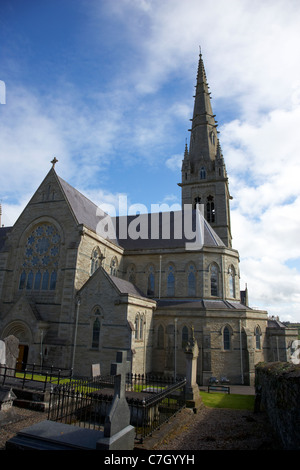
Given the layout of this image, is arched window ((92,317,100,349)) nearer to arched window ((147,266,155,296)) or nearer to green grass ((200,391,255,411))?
green grass ((200,391,255,411))

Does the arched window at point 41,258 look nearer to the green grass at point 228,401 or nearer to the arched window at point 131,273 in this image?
the arched window at point 131,273

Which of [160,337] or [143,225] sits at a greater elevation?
A: [143,225]

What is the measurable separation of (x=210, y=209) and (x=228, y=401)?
99.1ft

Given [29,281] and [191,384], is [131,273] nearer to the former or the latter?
[29,281]

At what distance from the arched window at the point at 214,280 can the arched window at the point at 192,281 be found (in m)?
1.71

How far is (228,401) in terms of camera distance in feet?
56.5

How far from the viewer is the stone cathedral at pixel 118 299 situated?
22.9 m

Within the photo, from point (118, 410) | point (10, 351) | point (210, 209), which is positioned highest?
point (210, 209)

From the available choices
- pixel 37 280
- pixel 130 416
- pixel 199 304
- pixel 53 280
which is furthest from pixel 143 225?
pixel 130 416

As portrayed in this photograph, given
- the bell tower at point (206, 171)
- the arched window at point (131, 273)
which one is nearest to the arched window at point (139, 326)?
the arched window at point (131, 273)

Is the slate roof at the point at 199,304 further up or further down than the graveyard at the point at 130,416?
further up

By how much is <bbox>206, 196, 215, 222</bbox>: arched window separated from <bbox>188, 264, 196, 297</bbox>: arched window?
48.2 ft

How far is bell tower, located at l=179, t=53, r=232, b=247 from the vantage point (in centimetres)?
4284
